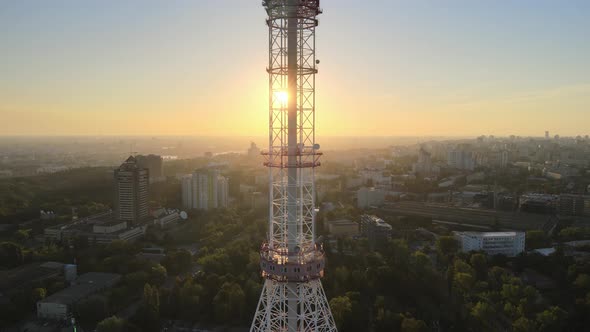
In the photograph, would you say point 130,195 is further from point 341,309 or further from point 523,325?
point 523,325

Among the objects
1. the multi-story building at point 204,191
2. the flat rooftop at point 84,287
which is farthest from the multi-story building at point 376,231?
the multi-story building at point 204,191

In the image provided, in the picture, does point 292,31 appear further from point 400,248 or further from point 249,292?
point 400,248

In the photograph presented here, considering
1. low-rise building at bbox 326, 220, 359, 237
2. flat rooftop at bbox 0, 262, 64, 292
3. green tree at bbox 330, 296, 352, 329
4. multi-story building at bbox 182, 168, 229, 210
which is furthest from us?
multi-story building at bbox 182, 168, 229, 210

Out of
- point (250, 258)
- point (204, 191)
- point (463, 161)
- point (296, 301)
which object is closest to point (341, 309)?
point (250, 258)

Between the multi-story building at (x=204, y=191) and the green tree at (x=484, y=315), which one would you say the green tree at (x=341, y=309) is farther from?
the multi-story building at (x=204, y=191)

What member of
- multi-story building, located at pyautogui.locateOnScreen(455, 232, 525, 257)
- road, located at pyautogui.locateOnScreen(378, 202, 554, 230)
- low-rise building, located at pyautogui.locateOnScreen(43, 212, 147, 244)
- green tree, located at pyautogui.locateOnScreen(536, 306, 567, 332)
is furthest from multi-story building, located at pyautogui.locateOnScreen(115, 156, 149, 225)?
green tree, located at pyautogui.locateOnScreen(536, 306, 567, 332)

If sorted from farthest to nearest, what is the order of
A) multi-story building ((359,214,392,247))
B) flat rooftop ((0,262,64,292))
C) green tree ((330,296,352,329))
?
multi-story building ((359,214,392,247)) < flat rooftop ((0,262,64,292)) < green tree ((330,296,352,329))

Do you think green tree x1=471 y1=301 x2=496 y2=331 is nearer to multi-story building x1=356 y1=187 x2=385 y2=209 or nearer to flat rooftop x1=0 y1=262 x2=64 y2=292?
flat rooftop x1=0 y1=262 x2=64 y2=292

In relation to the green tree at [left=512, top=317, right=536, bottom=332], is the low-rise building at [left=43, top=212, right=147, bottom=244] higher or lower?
higher
